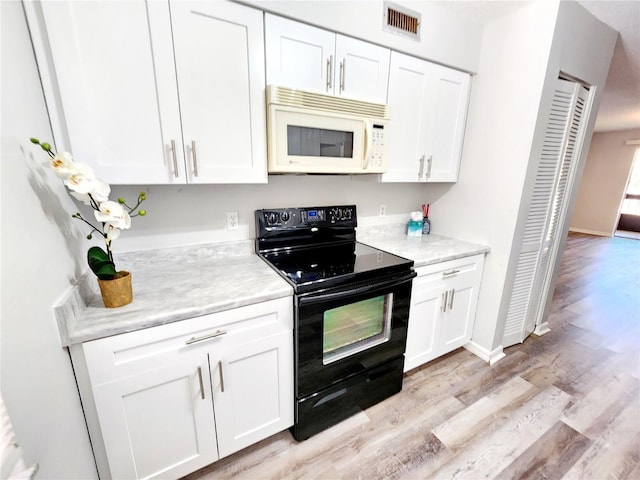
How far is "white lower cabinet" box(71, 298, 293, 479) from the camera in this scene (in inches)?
40.4

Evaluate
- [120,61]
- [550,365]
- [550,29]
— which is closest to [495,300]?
[550,365]

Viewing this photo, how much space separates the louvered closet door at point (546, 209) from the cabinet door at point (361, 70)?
1.16 metres

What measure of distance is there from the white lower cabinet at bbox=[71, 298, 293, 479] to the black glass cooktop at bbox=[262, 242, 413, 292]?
19 cm

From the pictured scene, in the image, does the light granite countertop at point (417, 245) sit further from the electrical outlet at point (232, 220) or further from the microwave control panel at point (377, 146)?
the electrical outlet at point (232, 220)

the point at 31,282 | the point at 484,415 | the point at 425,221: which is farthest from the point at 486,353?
the point at 31,282

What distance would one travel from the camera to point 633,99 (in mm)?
→ 3463

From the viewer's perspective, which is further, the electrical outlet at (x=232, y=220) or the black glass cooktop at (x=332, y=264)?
the electrical outlet at (x=232, y=220)

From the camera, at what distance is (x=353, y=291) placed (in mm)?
1418

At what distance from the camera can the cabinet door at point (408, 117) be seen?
5.56 ft

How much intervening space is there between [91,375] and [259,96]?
1.35 meters

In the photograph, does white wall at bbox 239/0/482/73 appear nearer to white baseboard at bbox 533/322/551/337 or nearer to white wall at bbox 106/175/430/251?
white wall at bbox 106/175/430/251

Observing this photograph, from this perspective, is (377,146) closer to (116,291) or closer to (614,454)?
(116,291)

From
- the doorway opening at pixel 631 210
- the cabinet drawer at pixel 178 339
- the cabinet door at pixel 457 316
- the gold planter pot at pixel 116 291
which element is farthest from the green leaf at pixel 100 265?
the doorway opening at pixel 631 210

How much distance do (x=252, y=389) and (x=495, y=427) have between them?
1.45m
